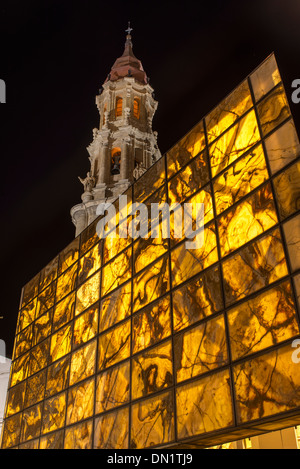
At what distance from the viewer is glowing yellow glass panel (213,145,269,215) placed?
38.9ft

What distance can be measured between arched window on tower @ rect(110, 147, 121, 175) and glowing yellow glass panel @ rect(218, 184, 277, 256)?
1267 inches

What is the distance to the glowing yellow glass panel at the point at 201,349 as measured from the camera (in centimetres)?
1098

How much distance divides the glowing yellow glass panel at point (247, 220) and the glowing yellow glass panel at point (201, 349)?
6.61 feet

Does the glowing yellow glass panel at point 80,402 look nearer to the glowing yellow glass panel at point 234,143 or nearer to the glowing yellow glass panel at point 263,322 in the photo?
the glowing yellow glass panel at point 263,322

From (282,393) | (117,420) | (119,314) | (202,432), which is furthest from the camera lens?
(119,314)

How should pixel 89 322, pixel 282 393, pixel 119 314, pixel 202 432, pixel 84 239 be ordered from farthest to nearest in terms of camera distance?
1. pixel 84 239
2. pixel 89 322
3. pixel 119 314
4. pixel 202 432
5. pixel 282 393

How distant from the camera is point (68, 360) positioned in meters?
17.0

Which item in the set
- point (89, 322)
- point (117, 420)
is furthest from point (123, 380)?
point (89, 322)

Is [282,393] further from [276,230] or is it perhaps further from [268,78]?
[268,78]

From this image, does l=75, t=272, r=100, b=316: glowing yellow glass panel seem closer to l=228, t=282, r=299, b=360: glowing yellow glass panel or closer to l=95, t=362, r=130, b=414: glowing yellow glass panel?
l=95, t=362, r=130, b=414: glowing yellow glass panel

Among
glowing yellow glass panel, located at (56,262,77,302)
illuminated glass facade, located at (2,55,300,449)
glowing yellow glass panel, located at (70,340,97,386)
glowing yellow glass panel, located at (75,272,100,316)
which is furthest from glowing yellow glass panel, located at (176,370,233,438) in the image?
glowing yellow glass panel, located at (56,262,77,302)

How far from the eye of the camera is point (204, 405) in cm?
1084

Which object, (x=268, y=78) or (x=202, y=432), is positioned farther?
(x=268, y=78)

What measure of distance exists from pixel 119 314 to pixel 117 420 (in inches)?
132
